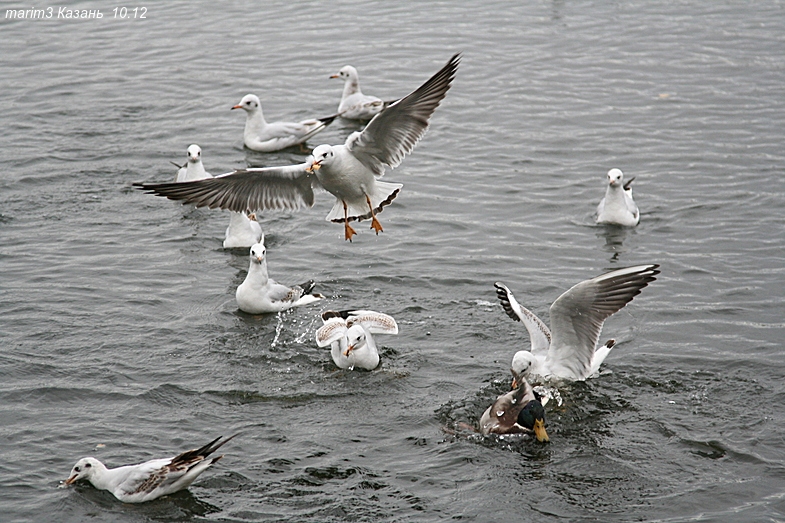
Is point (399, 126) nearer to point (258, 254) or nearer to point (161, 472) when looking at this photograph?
point (258, 254)

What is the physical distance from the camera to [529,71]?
60.2ft

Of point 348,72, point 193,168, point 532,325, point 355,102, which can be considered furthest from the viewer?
point 348,72

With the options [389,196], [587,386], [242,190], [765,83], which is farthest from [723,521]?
[765,83]

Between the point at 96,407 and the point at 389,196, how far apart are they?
3743 millimetres

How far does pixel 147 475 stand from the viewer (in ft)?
23.8

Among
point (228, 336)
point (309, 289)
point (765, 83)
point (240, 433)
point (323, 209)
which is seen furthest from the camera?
point (765, 83)

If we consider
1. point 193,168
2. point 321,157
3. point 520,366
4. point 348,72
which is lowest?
point 520,366

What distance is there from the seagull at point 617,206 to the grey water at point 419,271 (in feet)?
0.63

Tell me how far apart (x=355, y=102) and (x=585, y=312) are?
889 cm

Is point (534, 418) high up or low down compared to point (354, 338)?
down

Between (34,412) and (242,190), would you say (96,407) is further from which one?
(242,190)

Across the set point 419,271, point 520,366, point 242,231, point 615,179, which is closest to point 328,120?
point 242,231

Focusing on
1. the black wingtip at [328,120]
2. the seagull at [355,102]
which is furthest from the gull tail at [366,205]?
the seagull at [355,102]

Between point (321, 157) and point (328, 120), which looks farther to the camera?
point (328, 120)
